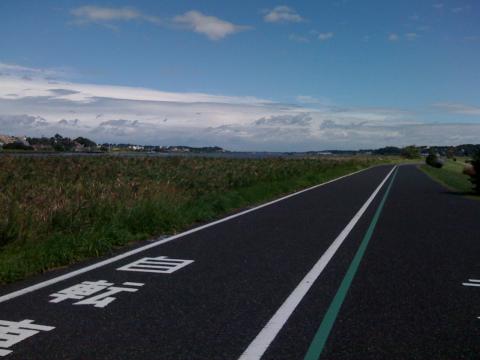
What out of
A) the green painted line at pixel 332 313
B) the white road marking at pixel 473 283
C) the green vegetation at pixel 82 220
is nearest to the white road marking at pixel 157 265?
the green vegetation at pixel 82 220

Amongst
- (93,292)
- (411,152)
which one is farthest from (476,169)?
(411,152)

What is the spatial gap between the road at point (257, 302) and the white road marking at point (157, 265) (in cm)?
1

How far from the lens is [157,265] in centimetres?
783

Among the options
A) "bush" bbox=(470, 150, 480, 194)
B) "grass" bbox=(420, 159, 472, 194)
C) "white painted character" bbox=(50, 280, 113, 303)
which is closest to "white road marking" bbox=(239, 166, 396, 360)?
"white painted character" bbox=(50, 280, 113, 303)

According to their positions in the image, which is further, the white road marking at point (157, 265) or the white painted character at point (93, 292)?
the white road marking at point (157, 265)

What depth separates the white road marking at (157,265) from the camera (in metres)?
7.50

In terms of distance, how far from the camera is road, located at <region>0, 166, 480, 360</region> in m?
4.57

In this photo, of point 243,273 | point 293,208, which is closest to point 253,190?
point 293,208

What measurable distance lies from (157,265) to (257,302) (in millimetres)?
2357

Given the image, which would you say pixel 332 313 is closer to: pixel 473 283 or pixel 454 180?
pixel 473 283

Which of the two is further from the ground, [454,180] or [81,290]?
[81,290]

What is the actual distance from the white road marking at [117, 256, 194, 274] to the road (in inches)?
0.6

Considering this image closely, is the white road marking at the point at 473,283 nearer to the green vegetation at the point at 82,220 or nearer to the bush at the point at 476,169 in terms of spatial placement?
the green vegetation at the point at 82,220

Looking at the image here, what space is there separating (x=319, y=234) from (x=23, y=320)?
7.02 meters
